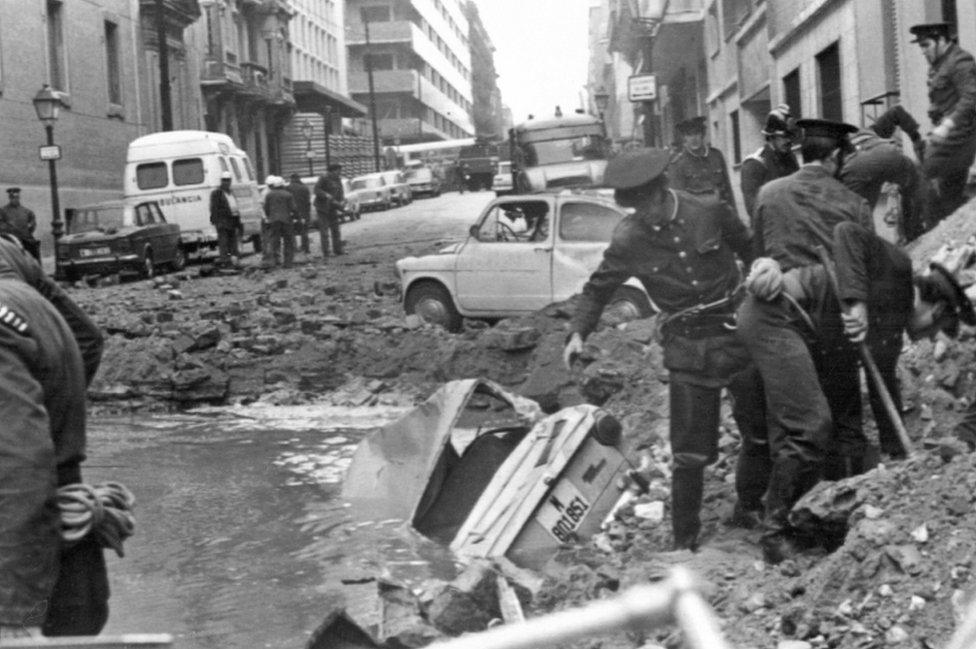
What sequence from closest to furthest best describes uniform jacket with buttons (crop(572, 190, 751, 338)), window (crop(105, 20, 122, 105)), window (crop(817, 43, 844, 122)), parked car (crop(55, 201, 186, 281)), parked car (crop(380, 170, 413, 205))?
uniform jacket with buttons (crop(572, 190, 751, 338)) → window (crop(817, 43, 844, 122)) → parked car (crop(55, 201, 186, 281)) → window (crop(105, 20, 122, 105)) → parked car (crop(380, 170, 413, 205))

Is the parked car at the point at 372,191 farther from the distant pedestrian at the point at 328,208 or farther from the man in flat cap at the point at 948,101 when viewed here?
the man in flat cap at the point at 948,101

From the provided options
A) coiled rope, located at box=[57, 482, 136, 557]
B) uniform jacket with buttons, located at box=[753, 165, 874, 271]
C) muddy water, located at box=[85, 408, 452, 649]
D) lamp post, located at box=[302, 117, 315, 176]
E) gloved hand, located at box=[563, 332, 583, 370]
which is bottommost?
muddy water, located at box=[85, 408, 452, 649]

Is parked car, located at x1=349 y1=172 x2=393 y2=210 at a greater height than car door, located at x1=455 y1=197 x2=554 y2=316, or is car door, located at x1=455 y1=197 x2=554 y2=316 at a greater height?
parked car, located at x1=349 y1=172 x2=393 y2=210

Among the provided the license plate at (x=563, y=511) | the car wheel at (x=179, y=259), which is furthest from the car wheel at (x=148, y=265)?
the license plate at (x=563, y=511)

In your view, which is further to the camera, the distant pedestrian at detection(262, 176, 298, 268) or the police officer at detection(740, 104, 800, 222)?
the distant pedestrian at detection(262, 176, 298, 268)

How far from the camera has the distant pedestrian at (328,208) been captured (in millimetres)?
30672

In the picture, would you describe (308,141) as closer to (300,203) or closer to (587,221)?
(300,203)

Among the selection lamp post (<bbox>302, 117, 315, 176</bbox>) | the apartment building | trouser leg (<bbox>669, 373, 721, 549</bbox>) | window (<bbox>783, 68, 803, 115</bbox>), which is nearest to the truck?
window (<bbox>783, 68, 803, 115</bbox>)

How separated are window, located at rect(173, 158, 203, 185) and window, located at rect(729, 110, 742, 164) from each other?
34.7 feet

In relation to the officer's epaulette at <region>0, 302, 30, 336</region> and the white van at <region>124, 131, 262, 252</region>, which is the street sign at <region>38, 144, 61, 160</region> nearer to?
the white van at <region>124, 131, 262, 252</region>

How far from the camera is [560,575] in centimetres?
673

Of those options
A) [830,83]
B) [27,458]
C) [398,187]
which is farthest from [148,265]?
[398,187]

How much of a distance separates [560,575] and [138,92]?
40.2 m

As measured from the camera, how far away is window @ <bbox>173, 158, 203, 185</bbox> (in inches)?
1291
